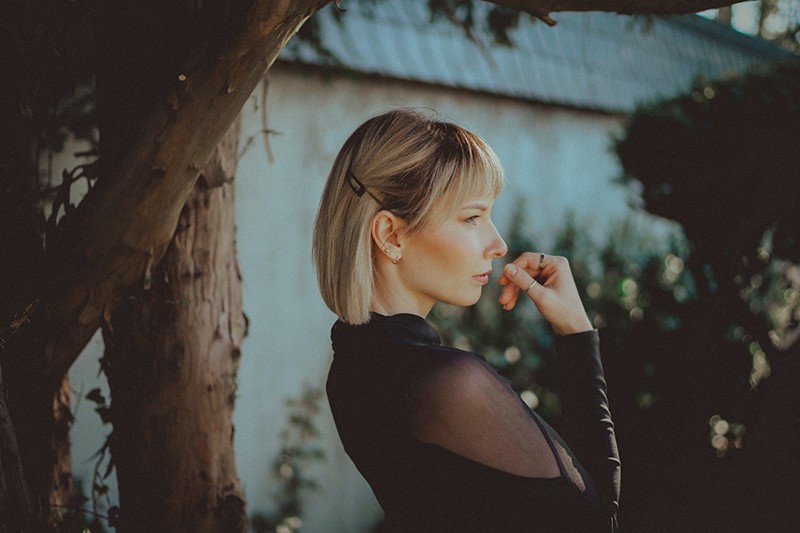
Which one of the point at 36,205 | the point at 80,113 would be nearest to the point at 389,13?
the point at 80,113

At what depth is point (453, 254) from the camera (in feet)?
6.21

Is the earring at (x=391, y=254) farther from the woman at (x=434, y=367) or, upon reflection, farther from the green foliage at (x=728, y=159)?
the green foliage at (x=728, y=159)

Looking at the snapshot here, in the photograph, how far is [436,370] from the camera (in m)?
1.69

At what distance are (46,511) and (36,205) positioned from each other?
0.93m

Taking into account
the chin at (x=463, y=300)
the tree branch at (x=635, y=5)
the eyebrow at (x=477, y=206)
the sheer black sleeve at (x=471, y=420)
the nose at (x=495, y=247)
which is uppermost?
the tree branch at (x=635, y=5)

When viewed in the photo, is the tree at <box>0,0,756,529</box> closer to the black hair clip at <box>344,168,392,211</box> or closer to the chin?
the black hair clip at <box>344,168,392,211</box>

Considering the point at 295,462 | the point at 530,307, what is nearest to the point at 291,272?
the point at 295,462

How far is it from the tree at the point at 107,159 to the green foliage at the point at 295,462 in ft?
8.46

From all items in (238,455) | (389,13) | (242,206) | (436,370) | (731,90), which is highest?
(389,13)

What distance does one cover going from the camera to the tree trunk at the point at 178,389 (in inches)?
99.6

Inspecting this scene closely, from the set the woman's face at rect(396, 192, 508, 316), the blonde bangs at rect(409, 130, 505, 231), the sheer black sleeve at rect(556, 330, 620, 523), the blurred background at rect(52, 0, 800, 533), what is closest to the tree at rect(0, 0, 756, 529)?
the blonde bangs at rect(409, 130, 505, 231)

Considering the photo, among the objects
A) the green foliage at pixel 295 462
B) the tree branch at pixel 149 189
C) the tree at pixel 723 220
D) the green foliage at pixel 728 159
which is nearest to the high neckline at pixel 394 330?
the tree branch at pixel 149 189

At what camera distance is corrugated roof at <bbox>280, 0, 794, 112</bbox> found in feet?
17.7

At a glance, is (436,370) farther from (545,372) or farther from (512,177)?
(512,177)
